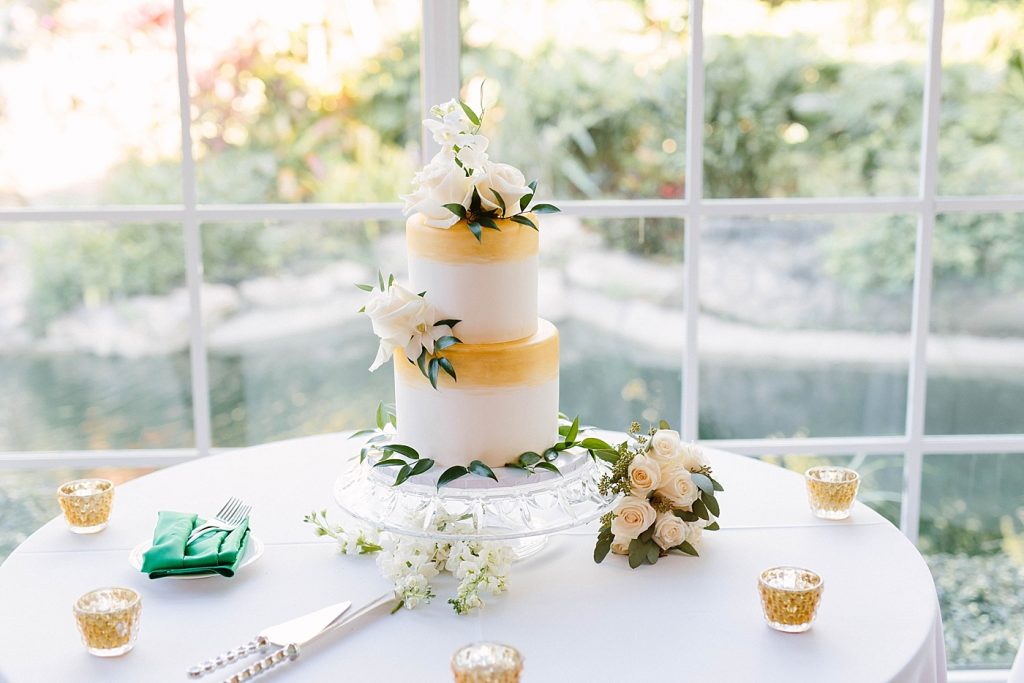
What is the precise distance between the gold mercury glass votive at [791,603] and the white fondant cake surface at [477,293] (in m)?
0.46

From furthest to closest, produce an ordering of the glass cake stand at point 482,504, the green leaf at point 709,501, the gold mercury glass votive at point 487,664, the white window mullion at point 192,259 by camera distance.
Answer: the white window mullion at point 192,259 → the green leaf at point 709,501 → the glass cake stand at point 482,504 → the gold mercury glass votive at point 487,664

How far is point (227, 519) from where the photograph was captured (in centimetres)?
152

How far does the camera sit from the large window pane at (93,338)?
250cm

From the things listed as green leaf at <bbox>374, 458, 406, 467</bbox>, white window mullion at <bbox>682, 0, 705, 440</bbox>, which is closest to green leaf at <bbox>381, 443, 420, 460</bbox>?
green leaf at <bbox>374, 458, 406, 467</bbox>

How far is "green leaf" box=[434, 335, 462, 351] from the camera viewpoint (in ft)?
4.41

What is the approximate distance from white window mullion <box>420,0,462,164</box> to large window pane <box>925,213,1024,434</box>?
118 cm

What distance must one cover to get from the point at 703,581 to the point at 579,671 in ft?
0.95

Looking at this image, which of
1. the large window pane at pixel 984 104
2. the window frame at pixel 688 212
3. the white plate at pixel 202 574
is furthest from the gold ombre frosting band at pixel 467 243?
the large window pane at pixel 984 104

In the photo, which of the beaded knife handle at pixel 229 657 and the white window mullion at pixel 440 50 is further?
the white window mullion at pixel 440 50

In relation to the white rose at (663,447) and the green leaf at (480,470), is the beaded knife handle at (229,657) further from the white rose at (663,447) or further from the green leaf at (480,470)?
the white rose at (663,447)

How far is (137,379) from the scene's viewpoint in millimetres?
2617

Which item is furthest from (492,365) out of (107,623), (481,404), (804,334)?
(804,334)

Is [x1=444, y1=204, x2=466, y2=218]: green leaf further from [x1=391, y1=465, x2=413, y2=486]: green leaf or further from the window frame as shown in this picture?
the window frame

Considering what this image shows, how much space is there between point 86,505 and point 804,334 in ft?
5.67
